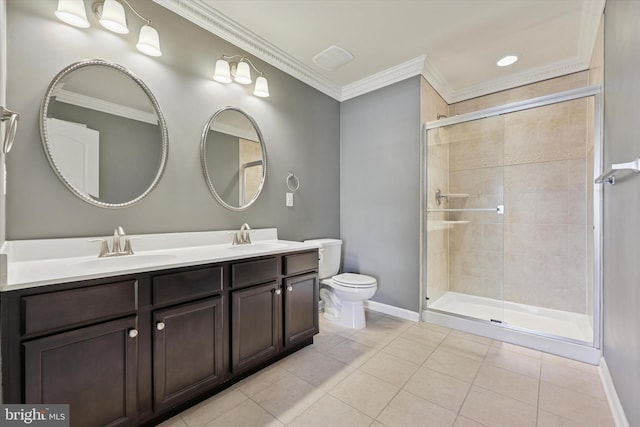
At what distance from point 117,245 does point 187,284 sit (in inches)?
19.6

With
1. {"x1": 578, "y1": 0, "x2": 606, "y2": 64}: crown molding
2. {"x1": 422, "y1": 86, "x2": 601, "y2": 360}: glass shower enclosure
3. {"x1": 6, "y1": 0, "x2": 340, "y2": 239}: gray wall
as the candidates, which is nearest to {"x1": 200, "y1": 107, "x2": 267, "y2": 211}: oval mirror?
{"x1": 6, "y1": 0, "x2": 340, "y2": 239}: gray wall

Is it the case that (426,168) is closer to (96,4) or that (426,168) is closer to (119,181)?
(119,181)

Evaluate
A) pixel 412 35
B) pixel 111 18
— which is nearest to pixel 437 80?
pixel 412 35

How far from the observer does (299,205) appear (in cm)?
269

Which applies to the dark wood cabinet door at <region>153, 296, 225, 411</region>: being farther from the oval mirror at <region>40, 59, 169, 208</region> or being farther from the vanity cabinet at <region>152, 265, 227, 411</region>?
the oval mirror at <region>40, 59, 169, 208</region>

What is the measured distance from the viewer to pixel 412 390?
5.20 ft

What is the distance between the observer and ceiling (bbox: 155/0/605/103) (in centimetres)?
188

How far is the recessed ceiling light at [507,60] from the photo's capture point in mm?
2494

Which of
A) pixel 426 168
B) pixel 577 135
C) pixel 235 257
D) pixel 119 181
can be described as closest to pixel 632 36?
pixel 426 168

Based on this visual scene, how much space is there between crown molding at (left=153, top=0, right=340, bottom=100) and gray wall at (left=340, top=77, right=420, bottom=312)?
0.62 metres

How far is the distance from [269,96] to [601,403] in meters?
3.09

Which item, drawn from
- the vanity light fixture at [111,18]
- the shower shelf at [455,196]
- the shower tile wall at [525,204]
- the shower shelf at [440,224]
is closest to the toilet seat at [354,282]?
the shower shelf at [440,224]

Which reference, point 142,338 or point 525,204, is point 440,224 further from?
point 142,338

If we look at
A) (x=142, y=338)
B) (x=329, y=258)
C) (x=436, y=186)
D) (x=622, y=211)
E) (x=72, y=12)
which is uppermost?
(x=72, y=12)
